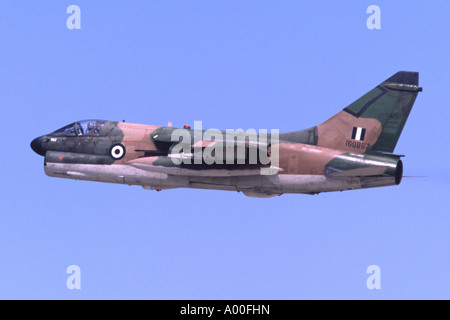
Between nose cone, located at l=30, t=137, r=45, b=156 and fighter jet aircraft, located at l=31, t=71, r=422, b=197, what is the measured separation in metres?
1.70

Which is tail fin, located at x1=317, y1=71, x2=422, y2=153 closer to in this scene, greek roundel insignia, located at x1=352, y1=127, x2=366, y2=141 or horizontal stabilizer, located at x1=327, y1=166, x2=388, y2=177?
greek roundel insignia, located at x1=352, y1=127, x2=366, y2=141

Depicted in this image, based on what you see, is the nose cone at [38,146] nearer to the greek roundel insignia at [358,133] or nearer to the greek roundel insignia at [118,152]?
the greek roundel insignia at [118,152]

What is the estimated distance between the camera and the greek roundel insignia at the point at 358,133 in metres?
45.0

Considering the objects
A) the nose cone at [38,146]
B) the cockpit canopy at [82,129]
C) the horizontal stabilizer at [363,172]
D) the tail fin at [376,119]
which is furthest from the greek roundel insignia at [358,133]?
the nose cone at [38,146]

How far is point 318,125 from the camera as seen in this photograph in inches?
1807

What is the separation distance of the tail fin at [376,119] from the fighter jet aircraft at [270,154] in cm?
4

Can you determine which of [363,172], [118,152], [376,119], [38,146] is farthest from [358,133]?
[38,146]

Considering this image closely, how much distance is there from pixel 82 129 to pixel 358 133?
36.5ft

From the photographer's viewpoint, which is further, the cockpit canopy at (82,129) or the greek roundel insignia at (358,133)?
the cockpit canopy at (82,129)

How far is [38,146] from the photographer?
48906 millimetres

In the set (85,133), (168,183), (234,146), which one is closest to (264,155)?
(234,146)

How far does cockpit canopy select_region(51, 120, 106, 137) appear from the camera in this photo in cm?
4822

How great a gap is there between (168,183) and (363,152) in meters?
7.66

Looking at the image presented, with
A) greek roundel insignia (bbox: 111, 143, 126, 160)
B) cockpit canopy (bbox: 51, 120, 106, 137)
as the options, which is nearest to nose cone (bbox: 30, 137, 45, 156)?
cockpit canopy (bbox: 51, 120, 106, 137)
